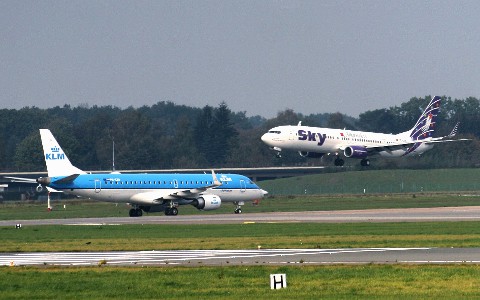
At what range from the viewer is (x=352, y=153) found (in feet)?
359

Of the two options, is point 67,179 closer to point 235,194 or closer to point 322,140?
point 235,194

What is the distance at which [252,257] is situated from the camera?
38.6 metres

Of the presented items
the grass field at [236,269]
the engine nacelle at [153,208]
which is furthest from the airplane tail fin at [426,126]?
the engine nacelle at [153,208]

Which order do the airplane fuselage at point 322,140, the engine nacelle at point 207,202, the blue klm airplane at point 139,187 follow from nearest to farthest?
the blue klm airplane at point 139,187
the engine nacelle at point 207,202
the airplane fuselage at point 322,140

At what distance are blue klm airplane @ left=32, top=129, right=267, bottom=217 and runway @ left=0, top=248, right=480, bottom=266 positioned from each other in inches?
1527

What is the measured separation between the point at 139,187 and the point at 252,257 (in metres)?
45.7

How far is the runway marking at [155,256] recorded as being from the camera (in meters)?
37.3

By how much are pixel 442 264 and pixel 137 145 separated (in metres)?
149

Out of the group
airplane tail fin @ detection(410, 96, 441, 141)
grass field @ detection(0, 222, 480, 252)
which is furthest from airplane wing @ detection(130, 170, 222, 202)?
airplane tail fin @ detection(410, 96, 441, 141)

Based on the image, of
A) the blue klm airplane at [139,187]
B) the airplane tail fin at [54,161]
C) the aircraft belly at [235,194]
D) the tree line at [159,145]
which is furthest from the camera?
the tree line at [159,145]

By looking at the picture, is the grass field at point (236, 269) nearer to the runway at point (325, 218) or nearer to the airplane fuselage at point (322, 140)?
the runway at point (325, 218)

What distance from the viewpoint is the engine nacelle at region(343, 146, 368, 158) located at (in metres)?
109

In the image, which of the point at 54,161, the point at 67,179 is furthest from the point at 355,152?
the point at 67,179

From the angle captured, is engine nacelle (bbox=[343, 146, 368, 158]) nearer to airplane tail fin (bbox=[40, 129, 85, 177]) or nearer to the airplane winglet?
the airplane winglet
